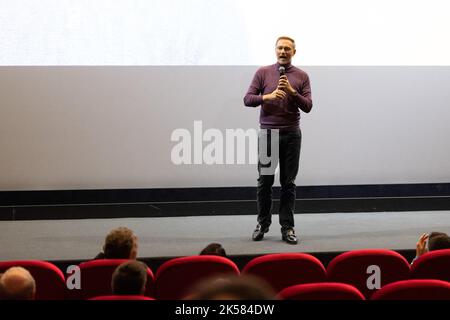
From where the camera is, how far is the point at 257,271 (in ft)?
10.1

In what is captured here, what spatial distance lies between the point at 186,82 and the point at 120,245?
3211 millimetres

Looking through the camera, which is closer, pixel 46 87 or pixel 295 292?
pixel 295 292

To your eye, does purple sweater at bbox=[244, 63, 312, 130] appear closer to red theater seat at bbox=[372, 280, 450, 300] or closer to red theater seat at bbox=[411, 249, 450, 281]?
red theater seat at bbox=[411, 249, 450, 281]

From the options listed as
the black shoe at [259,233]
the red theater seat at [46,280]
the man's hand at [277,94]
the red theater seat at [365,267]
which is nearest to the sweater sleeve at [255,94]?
the man's hand at [277,94]

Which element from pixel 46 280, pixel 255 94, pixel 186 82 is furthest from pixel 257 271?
pixel 186 82

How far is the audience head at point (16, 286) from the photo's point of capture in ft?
7.80

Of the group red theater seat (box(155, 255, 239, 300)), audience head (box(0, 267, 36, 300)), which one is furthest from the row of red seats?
audience head (box(0, 267, 36, 300))

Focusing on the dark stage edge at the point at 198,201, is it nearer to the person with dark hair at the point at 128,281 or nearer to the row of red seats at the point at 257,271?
the row of red seats at the point at 257,271

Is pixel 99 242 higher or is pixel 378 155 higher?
pixel 378 155
